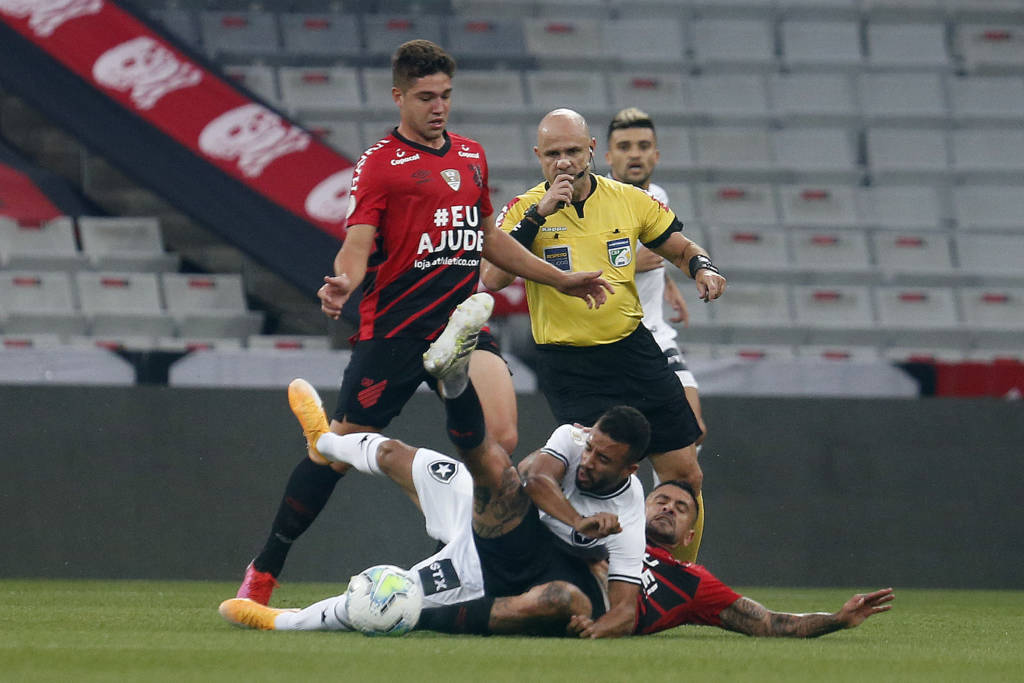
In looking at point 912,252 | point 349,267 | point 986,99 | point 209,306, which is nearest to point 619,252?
point 349,267

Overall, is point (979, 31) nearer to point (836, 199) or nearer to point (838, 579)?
point (836, 199)

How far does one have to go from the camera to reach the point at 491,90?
1369 cm

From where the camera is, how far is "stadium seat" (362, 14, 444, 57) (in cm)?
1395

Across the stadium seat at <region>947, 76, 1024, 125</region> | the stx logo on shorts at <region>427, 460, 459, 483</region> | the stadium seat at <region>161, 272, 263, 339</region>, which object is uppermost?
the stadium seat at <region>947, 76, 1024, 125</region>

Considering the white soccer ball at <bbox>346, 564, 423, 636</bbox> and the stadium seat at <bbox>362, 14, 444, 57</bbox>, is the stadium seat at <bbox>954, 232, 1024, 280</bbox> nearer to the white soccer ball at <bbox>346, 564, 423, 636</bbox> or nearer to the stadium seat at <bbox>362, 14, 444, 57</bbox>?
the stadium seat at <bbox>362, 14, 444, 57</bbox>

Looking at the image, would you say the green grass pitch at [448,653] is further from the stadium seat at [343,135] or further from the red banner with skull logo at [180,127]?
the stadium seat at [343,135]

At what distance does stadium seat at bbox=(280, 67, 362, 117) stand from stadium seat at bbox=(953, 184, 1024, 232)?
18.4ft

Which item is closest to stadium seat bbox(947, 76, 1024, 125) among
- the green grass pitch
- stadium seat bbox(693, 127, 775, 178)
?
stadium seat bbox(693, 127, 775, 178)

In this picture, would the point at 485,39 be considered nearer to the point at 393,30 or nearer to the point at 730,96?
the point at 393,30

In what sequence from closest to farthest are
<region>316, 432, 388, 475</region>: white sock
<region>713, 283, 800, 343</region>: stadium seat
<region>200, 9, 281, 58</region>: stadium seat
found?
<region>316, 432, 388, 475</region>: white sock, <region>713, 283, 800, 343</region>: stadium seat, <region>200, 9, 281, 58</region>: stadium seat

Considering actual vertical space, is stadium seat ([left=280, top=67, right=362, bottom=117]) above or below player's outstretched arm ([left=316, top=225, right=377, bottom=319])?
above

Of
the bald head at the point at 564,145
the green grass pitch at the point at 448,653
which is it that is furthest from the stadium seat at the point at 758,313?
the bald head at the point at 564,145

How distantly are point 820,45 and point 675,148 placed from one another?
235 centimetres

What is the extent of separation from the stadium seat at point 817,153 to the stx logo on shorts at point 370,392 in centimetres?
853
